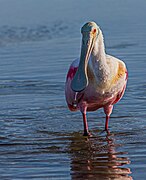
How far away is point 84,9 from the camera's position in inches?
816

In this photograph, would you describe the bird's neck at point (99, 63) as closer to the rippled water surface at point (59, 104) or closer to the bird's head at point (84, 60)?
the bird's head at point (84, 60)

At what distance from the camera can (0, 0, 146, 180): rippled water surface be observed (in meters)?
7.48

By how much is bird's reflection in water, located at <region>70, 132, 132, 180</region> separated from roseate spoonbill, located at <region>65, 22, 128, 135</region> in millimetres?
366

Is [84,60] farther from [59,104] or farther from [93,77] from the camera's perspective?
[59,104]

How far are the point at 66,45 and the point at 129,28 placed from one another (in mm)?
2243

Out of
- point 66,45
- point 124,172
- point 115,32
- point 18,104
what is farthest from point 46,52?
point 124,172

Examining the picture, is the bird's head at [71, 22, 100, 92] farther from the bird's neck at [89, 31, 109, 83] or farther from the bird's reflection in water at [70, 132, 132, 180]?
the bird's reflection in water at [70, 132, 132, 180]

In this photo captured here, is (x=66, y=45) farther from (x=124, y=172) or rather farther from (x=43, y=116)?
(x=124, y=172)

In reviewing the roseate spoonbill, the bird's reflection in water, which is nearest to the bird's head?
the roseate spoonbill

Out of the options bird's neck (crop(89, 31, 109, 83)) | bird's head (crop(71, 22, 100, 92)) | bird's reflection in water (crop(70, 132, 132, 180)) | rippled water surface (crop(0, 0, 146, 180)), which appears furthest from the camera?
bird's neck (crop(89, 31, 109, 83))

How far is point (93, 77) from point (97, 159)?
4.36 ft

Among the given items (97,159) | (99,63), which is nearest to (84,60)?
(99,63)

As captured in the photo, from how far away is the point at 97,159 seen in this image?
25.4ft

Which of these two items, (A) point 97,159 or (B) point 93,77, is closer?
(A) point 97,159
